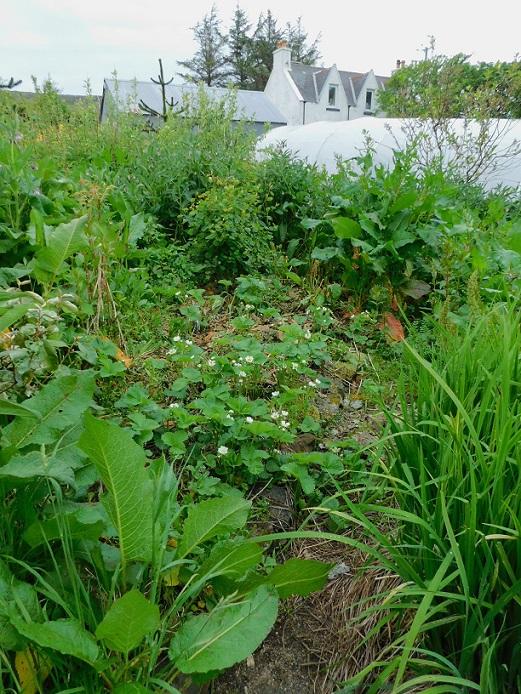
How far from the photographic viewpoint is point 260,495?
1.86 metres

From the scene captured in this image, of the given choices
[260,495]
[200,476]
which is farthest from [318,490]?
[200,476]

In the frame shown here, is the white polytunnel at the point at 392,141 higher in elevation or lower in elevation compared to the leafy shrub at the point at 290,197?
higher

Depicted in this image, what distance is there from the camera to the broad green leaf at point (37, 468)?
1.17 meters

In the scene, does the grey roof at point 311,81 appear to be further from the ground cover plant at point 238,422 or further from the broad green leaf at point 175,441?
the broad green leaf at point 175,441

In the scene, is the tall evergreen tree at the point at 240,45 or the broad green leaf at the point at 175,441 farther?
the tall evergreen tree at the point at 240,45

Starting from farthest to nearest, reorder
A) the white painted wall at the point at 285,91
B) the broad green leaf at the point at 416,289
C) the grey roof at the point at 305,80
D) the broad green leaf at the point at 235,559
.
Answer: the grey roof at the point at 305,80 → the white painted wall at the point at 285,91 → the broad green leaf at the point at 416,289 → the broad green leaf at the point at 235,559

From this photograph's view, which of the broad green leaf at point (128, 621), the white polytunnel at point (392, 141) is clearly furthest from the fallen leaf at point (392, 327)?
the white polytunnel at point (392, 141)

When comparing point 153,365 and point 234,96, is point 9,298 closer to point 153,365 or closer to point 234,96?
point 153,365

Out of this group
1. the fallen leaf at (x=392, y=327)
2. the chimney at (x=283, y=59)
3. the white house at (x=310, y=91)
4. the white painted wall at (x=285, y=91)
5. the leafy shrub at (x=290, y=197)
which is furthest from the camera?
the chimney at (x=283, y=59)

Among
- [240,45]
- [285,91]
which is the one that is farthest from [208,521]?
[240,45]

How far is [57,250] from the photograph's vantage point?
2.20 m

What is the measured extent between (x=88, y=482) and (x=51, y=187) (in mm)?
2463

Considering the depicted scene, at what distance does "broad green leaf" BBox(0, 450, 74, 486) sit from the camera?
1.17 m

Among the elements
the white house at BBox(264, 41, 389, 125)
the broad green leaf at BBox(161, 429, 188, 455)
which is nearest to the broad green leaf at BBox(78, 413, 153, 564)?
the broad green leaf at BBox(161, 429, 188, 455)
